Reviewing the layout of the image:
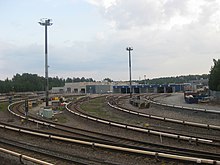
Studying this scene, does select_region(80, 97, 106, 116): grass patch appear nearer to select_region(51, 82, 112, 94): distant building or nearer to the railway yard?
the railway yard

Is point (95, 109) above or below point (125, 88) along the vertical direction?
below

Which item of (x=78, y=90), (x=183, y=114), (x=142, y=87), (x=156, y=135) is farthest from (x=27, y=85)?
(x=156, y=135)

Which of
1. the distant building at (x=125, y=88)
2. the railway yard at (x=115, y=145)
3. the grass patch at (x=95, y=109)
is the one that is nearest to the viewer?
the railway yard at (x=115, y=145)

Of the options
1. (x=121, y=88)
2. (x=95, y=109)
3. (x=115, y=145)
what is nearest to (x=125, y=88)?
(x=121, y=88)

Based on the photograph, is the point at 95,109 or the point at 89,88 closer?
the point at 95,109

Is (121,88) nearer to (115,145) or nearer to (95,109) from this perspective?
(95,109)

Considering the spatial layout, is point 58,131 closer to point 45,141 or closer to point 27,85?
point 45,141

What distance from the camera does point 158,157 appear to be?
36.2 ft

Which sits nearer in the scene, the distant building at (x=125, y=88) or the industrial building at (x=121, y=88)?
the distant building at (x=125, y=88)

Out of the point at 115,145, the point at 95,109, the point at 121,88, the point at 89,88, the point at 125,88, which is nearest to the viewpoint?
the point at 115,145

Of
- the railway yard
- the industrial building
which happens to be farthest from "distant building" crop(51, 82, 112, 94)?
the railway yard

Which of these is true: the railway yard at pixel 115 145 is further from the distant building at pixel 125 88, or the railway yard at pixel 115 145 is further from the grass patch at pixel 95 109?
the distant building at pixel 125 88

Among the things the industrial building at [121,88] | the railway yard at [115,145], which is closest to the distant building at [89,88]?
the industrial building at [121,88]

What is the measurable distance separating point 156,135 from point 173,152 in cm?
434
